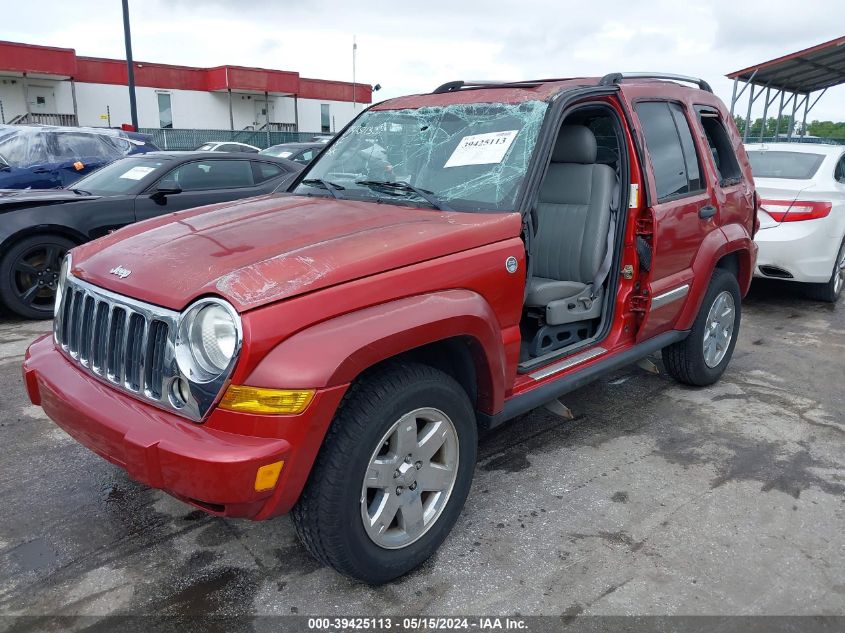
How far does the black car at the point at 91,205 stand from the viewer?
19.6 feet

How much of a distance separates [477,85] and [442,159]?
66 centimetres

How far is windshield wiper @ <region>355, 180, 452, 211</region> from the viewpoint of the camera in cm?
307

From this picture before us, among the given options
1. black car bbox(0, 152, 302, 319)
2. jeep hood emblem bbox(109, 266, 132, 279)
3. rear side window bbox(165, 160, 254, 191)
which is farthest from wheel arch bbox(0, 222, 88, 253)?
jeep hood emblem bbox(109, 266, 132, 279)

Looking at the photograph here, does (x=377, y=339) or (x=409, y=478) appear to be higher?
(x=377, y=339)

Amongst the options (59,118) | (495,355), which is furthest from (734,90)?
(59,118)

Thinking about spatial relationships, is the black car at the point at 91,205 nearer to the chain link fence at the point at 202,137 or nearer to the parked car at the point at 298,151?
the parked car at the point at 298,151

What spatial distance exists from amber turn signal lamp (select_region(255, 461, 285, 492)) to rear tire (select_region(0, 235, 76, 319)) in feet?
16.4

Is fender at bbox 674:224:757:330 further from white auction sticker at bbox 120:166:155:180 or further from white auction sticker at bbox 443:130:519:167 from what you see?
white auction sticker at bbox 120:166:155:180

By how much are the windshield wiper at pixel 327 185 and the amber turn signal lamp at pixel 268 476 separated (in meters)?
1.69

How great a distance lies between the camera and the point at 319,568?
2.71 meters

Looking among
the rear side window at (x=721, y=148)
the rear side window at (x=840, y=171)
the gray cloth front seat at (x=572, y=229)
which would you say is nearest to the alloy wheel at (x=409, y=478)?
the gray cloth front seat at (x=572, y=229)

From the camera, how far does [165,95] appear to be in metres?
33.8

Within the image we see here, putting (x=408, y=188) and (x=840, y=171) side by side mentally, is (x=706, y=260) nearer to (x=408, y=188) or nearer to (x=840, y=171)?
(x=408, y=188)

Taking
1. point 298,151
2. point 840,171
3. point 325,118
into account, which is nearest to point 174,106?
point 325,118
